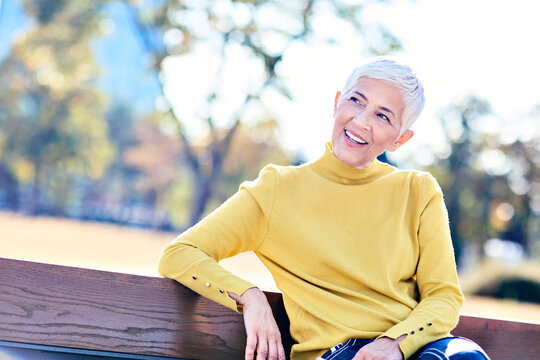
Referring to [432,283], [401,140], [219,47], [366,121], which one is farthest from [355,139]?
[219,47]

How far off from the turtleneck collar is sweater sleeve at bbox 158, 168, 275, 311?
195 millimetres

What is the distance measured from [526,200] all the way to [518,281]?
40.2 ft

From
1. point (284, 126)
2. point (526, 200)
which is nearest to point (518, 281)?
point (284, 126)

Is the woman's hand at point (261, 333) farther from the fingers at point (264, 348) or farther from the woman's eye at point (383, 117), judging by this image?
the woman's eye at point (383, 117)

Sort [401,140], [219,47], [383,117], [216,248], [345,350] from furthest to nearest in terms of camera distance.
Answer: [219,47]
[401,140]
[383,117]
[216,248]
[345,350]

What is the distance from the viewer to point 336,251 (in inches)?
88.0

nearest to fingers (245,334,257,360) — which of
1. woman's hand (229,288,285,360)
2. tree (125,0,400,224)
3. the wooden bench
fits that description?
woman's hand (229,288,285,360)

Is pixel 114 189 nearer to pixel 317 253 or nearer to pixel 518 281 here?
pixel 518 281

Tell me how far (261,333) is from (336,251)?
1.31ft

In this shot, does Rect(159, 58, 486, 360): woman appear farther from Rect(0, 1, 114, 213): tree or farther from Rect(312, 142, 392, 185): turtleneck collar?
Rect(0, 1, 114, 213): tree

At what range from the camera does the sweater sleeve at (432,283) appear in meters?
2.06

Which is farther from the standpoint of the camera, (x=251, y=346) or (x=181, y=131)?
(x=181, y=131)

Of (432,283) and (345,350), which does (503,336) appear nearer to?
(432,283)

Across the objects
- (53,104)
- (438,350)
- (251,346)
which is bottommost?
(438,350)
